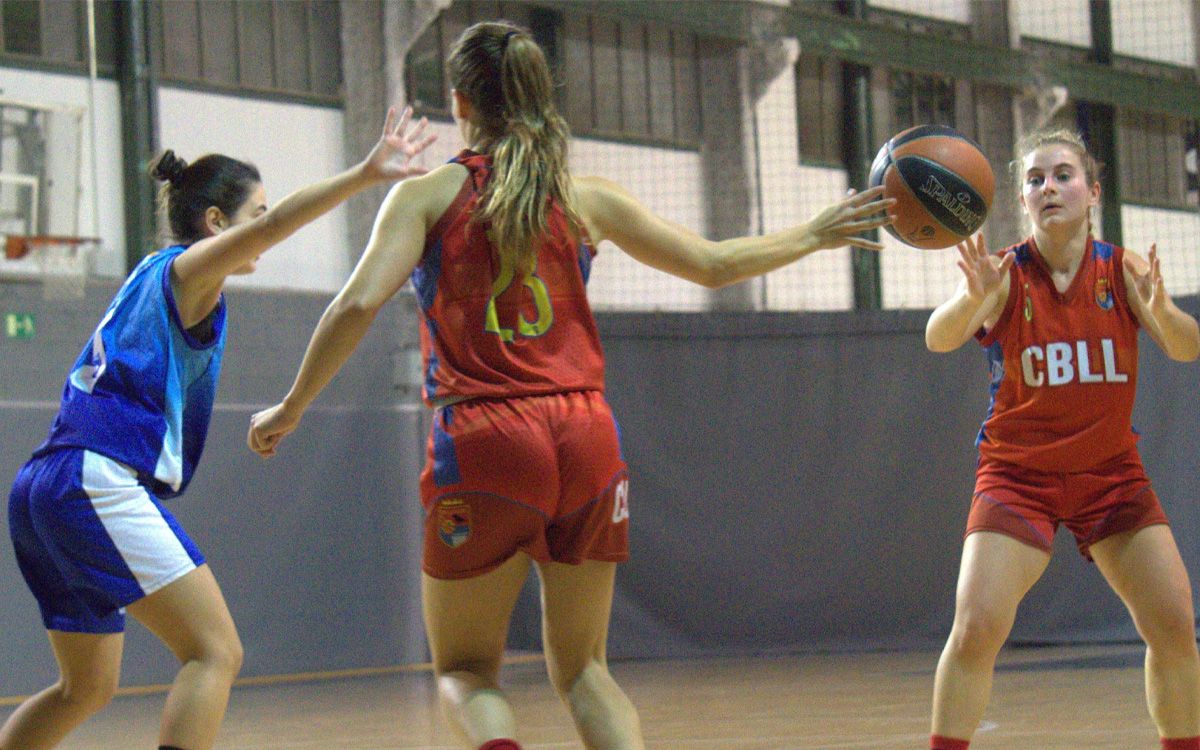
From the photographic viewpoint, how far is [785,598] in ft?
27.5

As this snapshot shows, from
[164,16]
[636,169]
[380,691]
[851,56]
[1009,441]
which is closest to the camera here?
[1009,441]

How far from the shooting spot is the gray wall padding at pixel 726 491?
8141mm

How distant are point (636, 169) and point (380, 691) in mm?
5000

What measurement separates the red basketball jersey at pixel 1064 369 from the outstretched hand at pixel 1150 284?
5 cm

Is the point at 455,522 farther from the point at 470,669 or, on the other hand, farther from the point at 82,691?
the point at 82,691

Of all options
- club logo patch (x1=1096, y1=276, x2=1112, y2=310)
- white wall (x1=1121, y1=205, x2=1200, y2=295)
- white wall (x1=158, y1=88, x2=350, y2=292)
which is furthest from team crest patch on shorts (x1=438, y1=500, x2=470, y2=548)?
white wall (x1=1121, y1=205, x2=1200, y2=295)

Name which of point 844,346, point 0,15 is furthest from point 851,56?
point 0,15

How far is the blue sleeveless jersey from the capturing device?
9.89 ft

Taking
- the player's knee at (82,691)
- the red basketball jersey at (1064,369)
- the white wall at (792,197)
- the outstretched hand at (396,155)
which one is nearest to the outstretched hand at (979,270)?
the red basketball jersey at (1064,369)

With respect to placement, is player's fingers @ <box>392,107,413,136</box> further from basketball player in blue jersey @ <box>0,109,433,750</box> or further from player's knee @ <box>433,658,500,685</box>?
player's knee @ <box>433,658,500,685</box>

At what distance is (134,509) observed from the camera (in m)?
2.97

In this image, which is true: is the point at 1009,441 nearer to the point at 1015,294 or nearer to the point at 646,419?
the point at 1015,294

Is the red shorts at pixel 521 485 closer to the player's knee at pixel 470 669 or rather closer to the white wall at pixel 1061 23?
the player's knee at pixel 470 669

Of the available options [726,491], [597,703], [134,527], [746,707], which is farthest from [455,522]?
[726,491]
